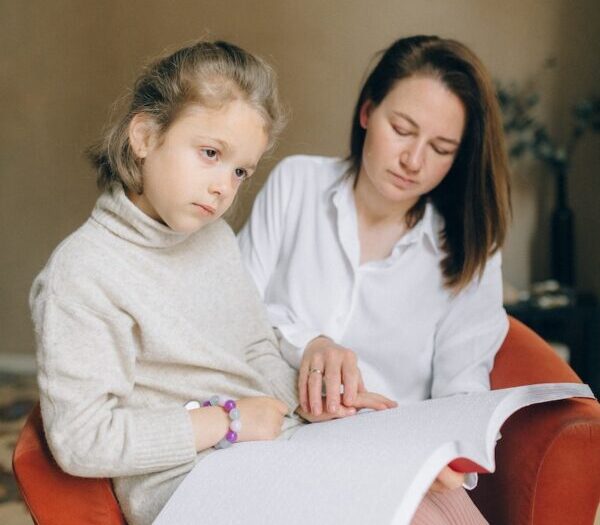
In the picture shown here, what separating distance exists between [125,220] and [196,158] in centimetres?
14

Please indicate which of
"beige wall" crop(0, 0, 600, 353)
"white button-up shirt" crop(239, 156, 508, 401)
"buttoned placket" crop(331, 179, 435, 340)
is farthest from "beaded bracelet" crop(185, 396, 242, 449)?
"beige wall" crop(0, 0, 600, 353)

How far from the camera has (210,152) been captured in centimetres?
117

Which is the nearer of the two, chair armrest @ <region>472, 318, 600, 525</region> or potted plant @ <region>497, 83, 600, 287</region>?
chair armrest @ <region>472, 318, 600, 525</region>

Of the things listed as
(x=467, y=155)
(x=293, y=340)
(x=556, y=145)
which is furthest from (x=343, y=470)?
(x=556, y=145)

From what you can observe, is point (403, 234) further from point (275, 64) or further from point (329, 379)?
point (275, 64)

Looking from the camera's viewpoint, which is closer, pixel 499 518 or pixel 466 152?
pixel 499 518

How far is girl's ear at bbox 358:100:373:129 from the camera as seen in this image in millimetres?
1715

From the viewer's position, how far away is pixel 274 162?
11.8 feet

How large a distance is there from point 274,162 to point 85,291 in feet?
8.35

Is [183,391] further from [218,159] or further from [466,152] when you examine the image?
[466,152]

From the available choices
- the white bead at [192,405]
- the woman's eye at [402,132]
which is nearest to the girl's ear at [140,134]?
the white bead at [192,405]

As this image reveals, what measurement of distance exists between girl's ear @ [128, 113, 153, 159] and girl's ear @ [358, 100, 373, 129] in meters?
0.63

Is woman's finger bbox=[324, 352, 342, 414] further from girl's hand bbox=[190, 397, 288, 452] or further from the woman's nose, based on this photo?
the woman's nose

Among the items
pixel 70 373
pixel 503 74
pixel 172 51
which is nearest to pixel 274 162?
pixel 503 74
